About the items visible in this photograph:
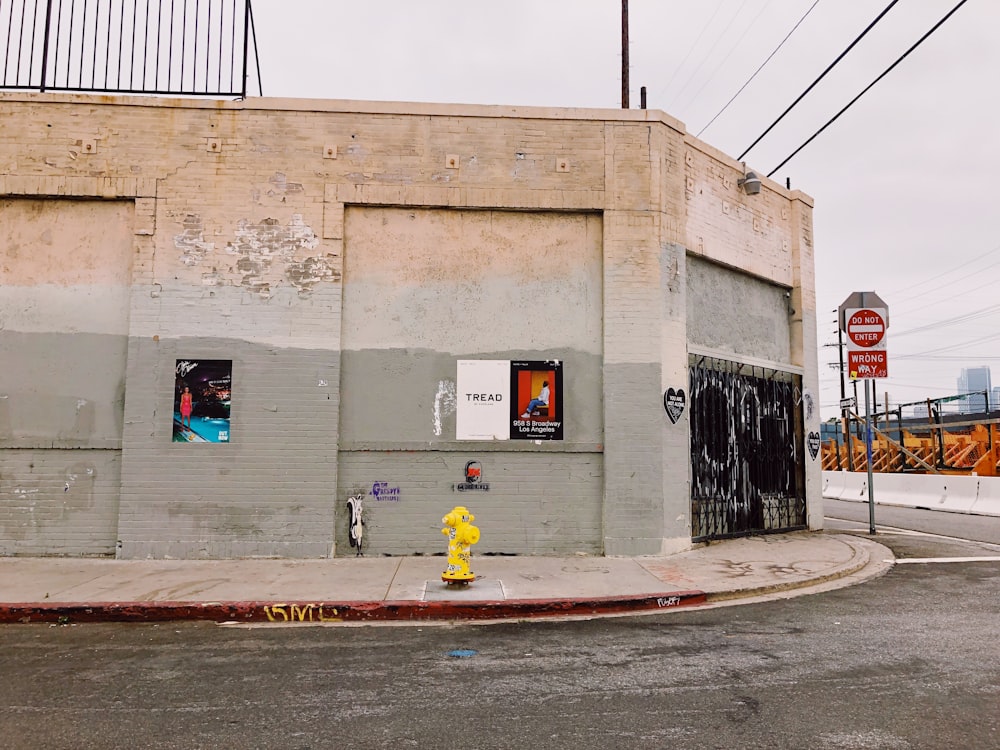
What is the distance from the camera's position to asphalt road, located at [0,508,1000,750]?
4.04 metres

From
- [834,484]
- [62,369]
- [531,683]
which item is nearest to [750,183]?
[531,683]

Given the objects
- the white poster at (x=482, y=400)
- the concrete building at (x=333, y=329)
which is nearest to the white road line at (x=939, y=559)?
the concrete building at (x=333, y=329)

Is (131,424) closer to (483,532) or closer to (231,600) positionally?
(231,600)

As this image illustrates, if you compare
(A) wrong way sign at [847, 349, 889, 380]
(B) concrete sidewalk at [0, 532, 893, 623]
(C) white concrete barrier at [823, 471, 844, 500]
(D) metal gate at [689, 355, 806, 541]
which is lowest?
(B) concrete sidewalk at [0, 532, 893, 623]

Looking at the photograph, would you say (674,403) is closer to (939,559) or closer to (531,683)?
(939,559)

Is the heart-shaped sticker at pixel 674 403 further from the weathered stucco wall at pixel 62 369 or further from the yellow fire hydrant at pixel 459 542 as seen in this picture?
the weathered stucco wall at pixel 62 369

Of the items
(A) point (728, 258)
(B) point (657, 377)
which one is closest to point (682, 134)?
(A) point (728, 258)

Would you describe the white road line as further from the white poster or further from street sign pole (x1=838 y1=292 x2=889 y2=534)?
the white poster

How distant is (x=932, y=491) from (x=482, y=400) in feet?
48.0

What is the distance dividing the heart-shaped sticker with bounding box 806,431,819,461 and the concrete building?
144 inches

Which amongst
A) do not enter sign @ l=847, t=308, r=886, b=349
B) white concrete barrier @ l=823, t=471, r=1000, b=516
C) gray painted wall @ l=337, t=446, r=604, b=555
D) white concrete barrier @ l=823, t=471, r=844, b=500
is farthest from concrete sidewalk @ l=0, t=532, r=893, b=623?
white concrete barrier @ l=823, t=471, r=844, b=500

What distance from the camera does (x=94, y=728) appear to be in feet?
13.7

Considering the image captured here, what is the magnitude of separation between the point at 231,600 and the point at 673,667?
434 centimetres

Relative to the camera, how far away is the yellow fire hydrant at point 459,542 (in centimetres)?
755
